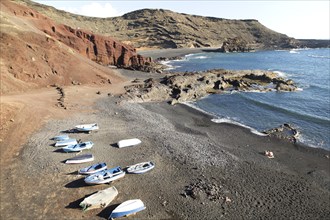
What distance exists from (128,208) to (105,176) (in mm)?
4777

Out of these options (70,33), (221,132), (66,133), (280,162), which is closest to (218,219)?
(280,162)

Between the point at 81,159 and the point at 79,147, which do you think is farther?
the point at 79,147

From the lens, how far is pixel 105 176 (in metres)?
25.7

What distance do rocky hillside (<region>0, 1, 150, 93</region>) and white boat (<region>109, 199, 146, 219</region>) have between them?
34.4m

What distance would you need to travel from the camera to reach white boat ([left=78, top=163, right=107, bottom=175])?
26797 mm

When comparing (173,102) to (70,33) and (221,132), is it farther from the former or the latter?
(70,33)

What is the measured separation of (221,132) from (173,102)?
570 inches

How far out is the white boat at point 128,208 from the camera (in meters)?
21.5

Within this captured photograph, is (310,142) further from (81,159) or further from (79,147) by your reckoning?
(79,147)

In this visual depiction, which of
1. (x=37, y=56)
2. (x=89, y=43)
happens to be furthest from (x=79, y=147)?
(x=89, y=43)

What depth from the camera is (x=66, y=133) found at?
36.1 metres

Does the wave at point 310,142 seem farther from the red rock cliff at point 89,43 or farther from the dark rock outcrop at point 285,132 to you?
the red rock cliff at point 89,43

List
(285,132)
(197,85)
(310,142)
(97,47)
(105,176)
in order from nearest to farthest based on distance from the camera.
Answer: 1. (105,176)
2. (310,142)
3. (285,132)
4. (197,85)
5. (97,47)

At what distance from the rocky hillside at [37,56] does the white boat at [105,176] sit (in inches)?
1164
